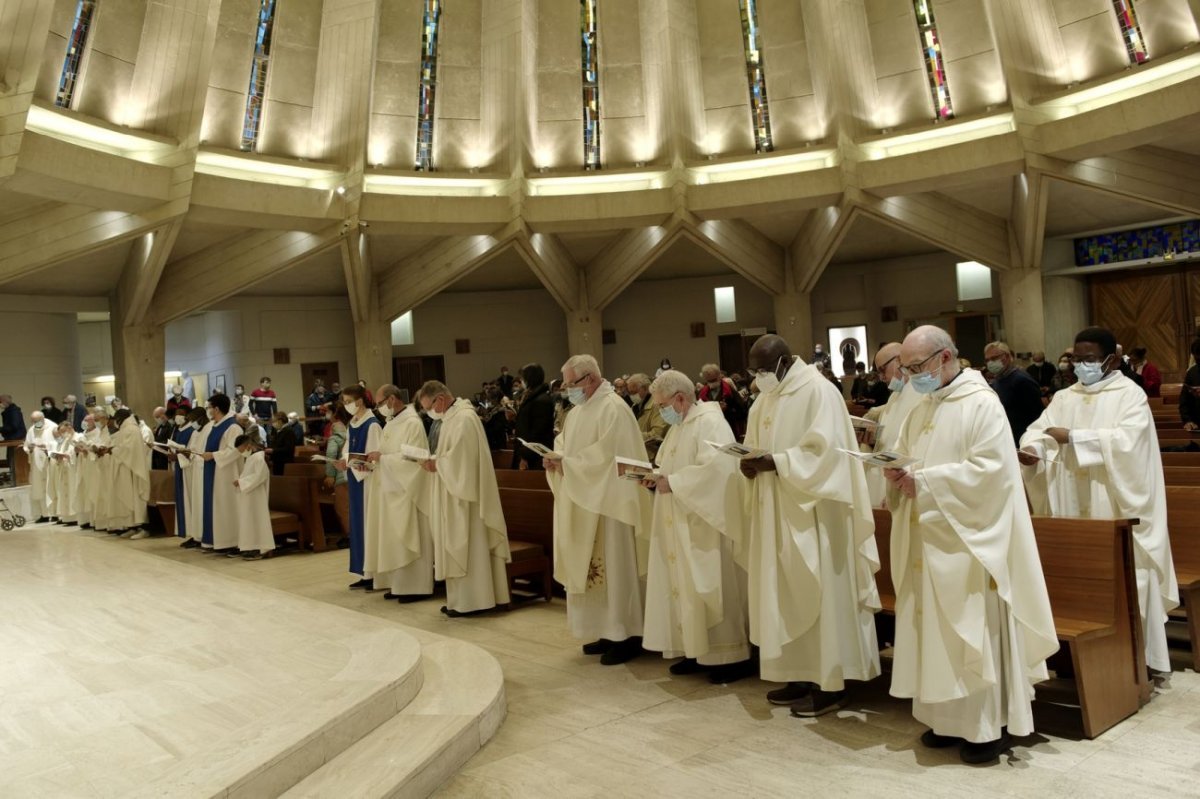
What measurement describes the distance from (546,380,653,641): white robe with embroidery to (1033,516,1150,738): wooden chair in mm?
2214

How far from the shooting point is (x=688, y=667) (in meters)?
5.11

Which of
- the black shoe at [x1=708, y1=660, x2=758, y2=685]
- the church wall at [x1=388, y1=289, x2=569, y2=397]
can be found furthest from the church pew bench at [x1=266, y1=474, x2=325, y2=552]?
the church wall at [x1=388, y1=289, x2=569, y2=397]

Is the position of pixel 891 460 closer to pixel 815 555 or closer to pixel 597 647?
pixel 815 555

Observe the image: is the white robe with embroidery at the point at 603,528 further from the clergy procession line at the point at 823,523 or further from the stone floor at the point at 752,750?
the stone floor at the point at 752,750

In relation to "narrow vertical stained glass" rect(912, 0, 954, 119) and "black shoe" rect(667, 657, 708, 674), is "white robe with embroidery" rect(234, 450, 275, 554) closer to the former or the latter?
"black shoe" rect(667, 657, 708, 674)

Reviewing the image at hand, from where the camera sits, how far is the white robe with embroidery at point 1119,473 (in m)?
4.35

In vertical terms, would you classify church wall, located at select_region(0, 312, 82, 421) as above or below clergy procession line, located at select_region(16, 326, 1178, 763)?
above

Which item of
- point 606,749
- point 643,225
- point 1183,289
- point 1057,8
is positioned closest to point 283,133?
point 643,225

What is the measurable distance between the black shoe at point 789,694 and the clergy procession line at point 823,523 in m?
0.01

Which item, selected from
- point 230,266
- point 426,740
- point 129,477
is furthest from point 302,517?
point 230,266

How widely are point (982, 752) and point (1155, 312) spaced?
18.0 m

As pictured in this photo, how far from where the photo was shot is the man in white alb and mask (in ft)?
13.8

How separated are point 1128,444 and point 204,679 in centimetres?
455

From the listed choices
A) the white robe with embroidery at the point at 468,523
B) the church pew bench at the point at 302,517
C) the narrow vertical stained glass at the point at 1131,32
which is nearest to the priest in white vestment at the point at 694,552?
the white robe with embroidery at the point at 468,523
